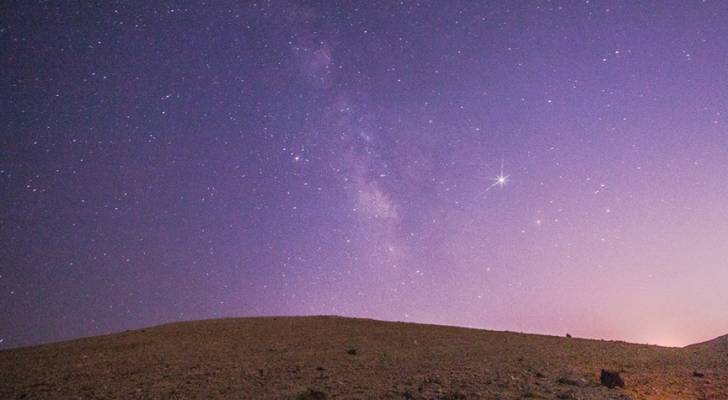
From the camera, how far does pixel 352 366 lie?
16.1m

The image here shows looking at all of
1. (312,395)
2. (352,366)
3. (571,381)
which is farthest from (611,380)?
(312,395)

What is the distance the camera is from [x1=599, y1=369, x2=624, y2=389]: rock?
1378 centimetres

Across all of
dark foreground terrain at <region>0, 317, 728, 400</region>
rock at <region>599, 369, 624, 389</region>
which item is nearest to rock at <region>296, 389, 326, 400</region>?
dark foreground terrain at <region>0, 317, 728, 400</region>

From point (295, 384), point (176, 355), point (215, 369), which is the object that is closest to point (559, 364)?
point (295, 384)

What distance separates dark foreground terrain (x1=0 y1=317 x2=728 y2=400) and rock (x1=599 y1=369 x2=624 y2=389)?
0.74 feet

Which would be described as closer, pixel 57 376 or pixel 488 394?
pixel 488 394

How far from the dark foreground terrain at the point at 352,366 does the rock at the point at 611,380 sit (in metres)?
0.23

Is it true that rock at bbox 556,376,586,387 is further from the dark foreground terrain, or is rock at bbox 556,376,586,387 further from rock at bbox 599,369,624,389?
rock at bbox 599,369,624,389

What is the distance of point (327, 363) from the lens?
1662cm

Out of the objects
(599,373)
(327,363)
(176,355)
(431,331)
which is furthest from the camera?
(431,331)

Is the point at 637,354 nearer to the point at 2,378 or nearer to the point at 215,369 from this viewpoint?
the point at 215,369

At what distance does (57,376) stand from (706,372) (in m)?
20.4

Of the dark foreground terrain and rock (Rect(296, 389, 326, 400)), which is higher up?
the dark foreground terrain

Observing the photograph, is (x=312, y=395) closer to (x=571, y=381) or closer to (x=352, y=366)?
(x=352, y=366)
